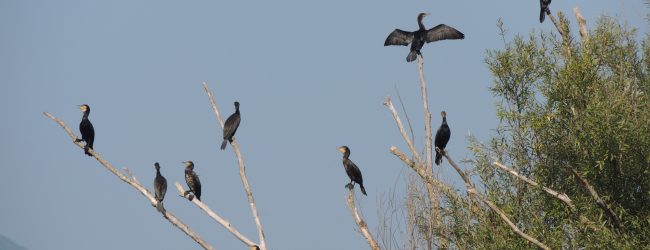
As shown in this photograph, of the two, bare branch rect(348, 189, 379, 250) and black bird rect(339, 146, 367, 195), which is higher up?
black bird rect(339, 146, 367, 195)

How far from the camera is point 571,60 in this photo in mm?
11578

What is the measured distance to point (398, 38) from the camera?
1619 cm

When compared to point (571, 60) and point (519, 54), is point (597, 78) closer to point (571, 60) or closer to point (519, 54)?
point (571, 60)

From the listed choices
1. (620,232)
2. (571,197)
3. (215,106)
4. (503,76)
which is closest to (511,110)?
(503,76)

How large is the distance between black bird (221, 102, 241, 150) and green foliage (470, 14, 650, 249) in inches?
135

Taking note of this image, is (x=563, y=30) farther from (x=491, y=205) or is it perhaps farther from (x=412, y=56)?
A: (x=491, y=205)

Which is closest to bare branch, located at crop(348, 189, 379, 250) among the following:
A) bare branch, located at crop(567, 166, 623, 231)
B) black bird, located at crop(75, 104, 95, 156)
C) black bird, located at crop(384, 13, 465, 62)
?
bare branch, located at crop(567, 166, 623, 231)

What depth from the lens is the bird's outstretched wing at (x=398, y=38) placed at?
16.1 m

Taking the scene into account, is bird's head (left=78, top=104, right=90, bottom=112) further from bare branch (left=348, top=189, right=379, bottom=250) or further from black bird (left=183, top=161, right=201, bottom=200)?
bare branch (left=348, top=189, right=379, bottom=250)

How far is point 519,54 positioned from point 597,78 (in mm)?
1466

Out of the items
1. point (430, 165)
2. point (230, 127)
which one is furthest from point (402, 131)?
point (230, 127)

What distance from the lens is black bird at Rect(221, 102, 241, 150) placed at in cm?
1282

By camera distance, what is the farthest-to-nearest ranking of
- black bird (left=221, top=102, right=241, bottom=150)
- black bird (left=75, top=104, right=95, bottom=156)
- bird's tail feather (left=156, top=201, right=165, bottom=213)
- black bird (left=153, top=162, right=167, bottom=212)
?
black bird (left=221, top=102, right=241, bottom=150) → black bird (left=75, top=104, right=95, bottom=156) → black bird (left=153, top=162, right=167, bottom=212) → bird's tail feather (left=156, top=201, right=165, bottom=213)

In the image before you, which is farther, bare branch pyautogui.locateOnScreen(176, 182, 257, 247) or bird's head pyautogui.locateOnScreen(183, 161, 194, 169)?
bird's head pyautogui.locateOnScreen(183, 161, 194, 169)
